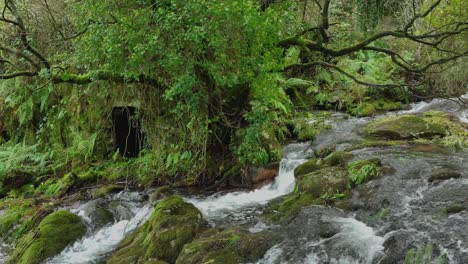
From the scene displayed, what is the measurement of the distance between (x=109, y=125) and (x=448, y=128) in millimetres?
8326

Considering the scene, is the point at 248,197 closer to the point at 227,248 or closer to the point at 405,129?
the point at 227,248

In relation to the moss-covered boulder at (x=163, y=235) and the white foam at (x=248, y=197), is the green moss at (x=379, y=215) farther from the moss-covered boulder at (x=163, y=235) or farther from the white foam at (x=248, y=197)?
the moss-covered boulder at (x=163, y=235)

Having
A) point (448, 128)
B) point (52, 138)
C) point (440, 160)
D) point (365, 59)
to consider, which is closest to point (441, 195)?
point (440, 160)

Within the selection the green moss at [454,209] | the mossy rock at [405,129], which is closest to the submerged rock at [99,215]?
the green moss at [454,209]

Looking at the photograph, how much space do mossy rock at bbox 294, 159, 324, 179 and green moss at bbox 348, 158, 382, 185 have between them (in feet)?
2.12

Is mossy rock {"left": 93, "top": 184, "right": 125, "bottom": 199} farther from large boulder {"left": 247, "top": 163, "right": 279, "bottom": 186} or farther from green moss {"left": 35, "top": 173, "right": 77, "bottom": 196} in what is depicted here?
large boulder {"left": 247, "top": 163, "right": 279, "bottom": 186}

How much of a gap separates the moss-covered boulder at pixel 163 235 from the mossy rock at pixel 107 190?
2.55 m

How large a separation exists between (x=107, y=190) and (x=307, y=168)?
4296mm

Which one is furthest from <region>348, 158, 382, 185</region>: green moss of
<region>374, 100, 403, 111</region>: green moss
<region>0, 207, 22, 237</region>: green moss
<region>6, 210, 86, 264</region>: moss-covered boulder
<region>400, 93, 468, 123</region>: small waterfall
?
<region>374, 100, 403, 111</region>: green moss

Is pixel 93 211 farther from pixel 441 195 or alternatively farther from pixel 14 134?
pixel 14 134

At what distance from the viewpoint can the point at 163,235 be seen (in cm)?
593

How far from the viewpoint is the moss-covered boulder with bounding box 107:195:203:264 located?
5.77 m

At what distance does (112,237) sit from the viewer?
23.8ft

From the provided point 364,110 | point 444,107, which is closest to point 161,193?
point 364,110
